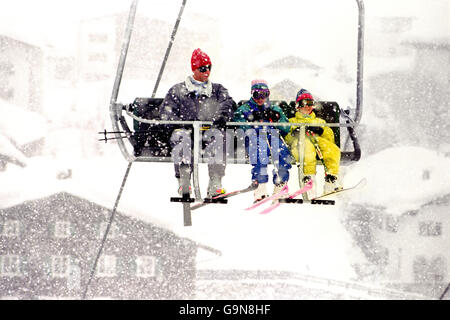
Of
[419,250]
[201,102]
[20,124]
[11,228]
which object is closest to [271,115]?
[201,102]

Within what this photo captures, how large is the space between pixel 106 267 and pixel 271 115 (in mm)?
22100

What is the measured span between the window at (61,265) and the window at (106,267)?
1.44m

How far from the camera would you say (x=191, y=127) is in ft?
15.2

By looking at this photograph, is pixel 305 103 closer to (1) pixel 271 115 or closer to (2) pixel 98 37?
(1) pixel 271 115

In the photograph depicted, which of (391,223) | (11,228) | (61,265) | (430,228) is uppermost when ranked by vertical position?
(11,228)

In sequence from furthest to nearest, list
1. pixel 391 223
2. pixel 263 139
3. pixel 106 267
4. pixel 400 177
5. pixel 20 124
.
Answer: pixel 20 124
pixel 400 177
pixel 391 223
pixel 106 267
pixel 263 139

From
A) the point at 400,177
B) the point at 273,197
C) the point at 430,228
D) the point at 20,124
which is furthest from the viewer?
the point at 20,124

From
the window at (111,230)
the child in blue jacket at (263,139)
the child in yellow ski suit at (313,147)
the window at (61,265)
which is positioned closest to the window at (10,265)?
the window at (61,265)

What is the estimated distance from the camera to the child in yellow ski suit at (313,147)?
186 inches

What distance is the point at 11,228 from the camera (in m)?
26.7

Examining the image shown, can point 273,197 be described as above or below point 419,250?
above

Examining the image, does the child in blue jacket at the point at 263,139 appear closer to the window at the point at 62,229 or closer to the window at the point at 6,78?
the window at the point at 62,229

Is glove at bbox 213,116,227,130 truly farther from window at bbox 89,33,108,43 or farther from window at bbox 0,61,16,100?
window at bbox 89,33,108,43
